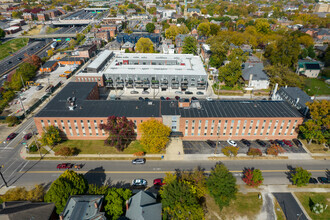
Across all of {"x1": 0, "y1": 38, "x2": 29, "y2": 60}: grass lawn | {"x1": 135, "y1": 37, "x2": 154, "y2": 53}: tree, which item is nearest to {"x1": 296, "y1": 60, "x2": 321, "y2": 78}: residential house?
{"x1": 135, "y1": 37, "x2": 154, "y2": 53}: tree

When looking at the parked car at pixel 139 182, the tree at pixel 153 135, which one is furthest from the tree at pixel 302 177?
the parked car at pixel 139 182

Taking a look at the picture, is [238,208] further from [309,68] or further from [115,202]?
[309,68]

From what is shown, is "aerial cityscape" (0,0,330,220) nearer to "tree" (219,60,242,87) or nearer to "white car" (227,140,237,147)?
"white car" (227,140,237,147)

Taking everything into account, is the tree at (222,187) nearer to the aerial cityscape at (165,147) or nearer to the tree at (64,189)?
the aerial cityscape at (165,147)

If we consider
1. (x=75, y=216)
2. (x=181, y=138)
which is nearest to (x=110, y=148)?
(x=181, y=138)

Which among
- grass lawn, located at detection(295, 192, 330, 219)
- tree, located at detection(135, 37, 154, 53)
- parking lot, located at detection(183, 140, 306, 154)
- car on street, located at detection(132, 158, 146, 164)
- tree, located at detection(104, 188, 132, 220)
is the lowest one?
grass lawn, located at detection(295, 192, 330, 219)

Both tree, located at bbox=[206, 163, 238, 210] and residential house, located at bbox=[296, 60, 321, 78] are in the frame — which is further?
residential house, located at bbox=[296, 60, 321, 78]

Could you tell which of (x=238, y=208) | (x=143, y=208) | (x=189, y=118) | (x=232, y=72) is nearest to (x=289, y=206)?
(x=238, y=208)
